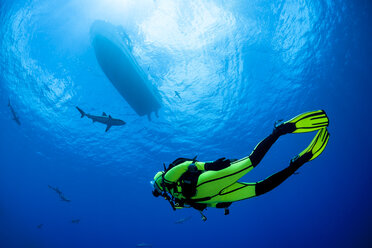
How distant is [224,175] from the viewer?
3049 mm

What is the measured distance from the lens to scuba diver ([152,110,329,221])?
309 cm

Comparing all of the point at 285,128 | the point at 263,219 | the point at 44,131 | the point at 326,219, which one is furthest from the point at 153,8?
the point at 263,219

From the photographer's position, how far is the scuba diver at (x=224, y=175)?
3088 mm

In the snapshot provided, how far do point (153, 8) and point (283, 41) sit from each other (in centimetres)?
875

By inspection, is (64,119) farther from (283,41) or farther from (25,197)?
(25,197)

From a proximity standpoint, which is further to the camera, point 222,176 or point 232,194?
point 232,194

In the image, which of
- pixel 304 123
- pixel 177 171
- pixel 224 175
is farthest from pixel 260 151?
pixel 177 171

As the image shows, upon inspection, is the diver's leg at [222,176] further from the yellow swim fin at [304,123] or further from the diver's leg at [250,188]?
the yellow swim fin at [304,123]

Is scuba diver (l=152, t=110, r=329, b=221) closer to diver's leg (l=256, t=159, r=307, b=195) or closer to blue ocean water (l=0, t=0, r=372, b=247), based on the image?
diver's leg (l=256, t=159, r=307, b=195)

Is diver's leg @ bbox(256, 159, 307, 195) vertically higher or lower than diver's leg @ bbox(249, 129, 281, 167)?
lower

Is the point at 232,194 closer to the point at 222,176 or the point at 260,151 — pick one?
the point at 222,176

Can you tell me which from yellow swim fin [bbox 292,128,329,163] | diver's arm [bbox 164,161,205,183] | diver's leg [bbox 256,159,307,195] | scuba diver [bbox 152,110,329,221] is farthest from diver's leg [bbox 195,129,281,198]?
yellow swim fin [bbox 292,128,329,163]

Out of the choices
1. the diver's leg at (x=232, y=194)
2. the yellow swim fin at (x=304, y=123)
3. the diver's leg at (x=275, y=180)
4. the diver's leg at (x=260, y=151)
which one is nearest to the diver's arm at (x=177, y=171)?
the diver's leg at (x=232, y=194)

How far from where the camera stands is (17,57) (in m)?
12.9
